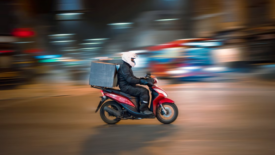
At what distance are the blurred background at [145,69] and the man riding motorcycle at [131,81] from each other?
527 mm

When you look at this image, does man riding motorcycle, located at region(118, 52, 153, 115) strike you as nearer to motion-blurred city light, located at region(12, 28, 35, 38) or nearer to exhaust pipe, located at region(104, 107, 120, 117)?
exhaust pipe, located at region(104, 107, 120, 117)

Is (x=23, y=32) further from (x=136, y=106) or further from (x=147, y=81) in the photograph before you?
(x=147, y=81)

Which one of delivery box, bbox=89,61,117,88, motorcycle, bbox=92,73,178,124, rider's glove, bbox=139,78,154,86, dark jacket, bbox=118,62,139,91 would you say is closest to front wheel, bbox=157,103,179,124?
motorcycle, bbox=92,73,178,124

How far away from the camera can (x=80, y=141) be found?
16.1 ft

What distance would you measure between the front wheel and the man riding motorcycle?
0.74 feet

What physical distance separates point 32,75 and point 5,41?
2020 mm

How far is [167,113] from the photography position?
5.68 metres

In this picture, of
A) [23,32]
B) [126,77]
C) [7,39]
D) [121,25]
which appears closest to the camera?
[126,77]

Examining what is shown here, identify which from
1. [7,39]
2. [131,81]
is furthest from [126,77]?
[7,39]

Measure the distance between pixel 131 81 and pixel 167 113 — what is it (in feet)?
3.30

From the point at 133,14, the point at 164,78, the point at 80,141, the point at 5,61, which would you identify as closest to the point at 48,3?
the point at 133,14

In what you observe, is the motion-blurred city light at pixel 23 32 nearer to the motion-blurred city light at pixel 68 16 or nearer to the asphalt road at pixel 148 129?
the motion-blurred city light at pixel 68 16

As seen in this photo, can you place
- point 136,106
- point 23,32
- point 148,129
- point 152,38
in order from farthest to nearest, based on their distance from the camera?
point 152,38
point 23,32
point 136,106
point 148,129

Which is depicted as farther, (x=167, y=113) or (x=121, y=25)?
(x=121, y=25)
